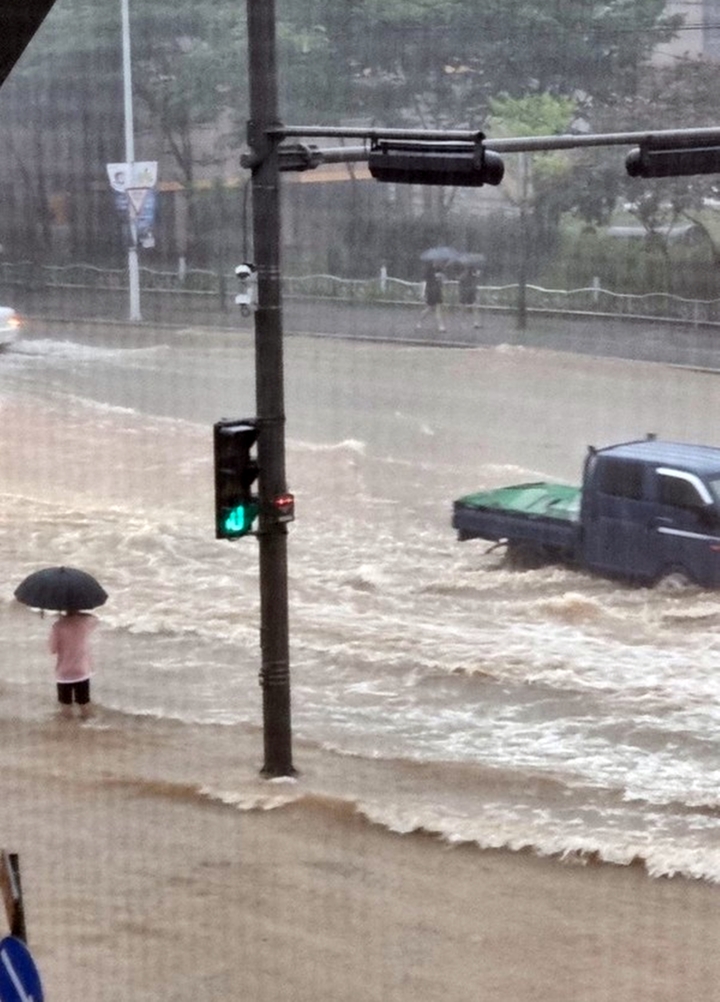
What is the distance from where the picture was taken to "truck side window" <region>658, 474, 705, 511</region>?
41.9 ft

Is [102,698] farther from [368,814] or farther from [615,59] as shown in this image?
[615,59]

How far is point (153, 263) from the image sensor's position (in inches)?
1167

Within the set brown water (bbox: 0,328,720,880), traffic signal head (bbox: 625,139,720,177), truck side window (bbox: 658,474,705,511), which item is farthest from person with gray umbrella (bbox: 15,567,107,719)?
truck side window (bbox: 658,474,705,511)

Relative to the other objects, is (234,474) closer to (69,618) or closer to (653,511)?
(69,618)

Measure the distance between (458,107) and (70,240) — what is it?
9145 millimetres

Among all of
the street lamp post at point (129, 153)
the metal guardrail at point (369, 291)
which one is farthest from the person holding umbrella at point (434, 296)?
the street lamp post at point (129, 153)

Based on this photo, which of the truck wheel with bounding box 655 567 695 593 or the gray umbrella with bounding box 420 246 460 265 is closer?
the truck wheel with bounding box 655 567 695 593

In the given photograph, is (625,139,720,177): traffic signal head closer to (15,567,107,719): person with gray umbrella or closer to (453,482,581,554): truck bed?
(15,567,107,719): person with gray umbrella

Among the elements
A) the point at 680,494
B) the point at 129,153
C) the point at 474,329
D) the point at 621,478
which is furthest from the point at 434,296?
the point at 680,494

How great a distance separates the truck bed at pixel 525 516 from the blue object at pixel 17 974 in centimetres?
1038

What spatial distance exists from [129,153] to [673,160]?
2178 cm

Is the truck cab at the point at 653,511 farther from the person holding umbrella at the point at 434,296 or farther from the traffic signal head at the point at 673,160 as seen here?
the person holding umbrella at the point at 434,296

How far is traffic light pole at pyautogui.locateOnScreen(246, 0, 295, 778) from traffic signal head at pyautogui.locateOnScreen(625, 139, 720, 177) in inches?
82.9

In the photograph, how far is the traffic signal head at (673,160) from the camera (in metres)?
6.91
